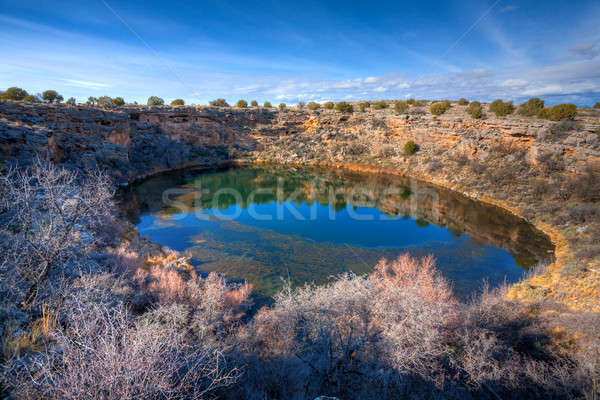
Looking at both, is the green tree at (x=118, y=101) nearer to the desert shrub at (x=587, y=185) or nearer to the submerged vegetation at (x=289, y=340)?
the submerged vegetation at (x=289, y=340)

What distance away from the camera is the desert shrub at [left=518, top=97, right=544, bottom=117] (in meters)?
30.6

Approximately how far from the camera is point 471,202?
23.4 meters

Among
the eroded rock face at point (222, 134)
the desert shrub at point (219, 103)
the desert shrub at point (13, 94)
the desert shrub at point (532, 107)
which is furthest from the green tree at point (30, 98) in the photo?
the desert shrub at point (532, 107)

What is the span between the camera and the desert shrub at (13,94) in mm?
28859

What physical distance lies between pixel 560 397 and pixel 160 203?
2351cm

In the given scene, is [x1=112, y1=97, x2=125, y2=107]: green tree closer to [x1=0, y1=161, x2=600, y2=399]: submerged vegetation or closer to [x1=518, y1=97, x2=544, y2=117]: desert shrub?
[x1=0, y1=161, x2=600, y2=399]: submerged vegetation

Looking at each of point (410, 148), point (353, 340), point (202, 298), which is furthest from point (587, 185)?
point (202, 298)

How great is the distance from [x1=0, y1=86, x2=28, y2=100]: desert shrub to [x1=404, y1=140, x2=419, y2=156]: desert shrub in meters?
44.9

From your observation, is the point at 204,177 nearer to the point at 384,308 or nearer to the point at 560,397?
the point at 384,308

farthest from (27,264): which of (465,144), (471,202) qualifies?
(465,144)

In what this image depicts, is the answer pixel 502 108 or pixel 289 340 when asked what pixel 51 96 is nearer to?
pixel 289 340

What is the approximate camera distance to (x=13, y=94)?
2942 centimetres

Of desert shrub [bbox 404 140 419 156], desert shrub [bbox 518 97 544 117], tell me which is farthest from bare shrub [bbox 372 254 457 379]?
desert shrub [bbox 518 97 544 117]

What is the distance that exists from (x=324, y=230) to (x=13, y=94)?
37.3 meters
